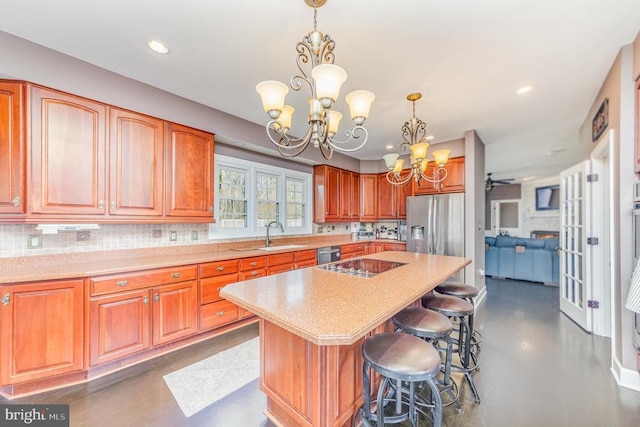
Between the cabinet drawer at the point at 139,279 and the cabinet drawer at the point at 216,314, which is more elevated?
the cabinet drawer at the point at 139,279

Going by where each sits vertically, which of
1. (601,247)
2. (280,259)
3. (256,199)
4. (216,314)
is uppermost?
(256,199)

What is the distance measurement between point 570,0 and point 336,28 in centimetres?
139

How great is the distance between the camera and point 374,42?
1.89 metres

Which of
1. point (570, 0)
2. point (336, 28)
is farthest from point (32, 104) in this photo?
point (570, 0)

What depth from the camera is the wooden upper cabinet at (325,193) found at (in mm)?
4711

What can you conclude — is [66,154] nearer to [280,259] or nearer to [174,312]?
[174,312]

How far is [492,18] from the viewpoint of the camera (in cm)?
167

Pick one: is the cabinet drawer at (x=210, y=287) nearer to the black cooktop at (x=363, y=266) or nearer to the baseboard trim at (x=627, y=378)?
the black cooktop at (x=363, y=266)

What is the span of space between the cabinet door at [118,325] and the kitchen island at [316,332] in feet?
4.14

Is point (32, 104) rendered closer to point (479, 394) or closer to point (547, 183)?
point (479, 394)

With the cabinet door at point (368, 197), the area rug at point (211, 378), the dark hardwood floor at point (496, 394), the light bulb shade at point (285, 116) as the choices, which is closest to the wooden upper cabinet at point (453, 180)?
the cabinet door at point (368, 197)

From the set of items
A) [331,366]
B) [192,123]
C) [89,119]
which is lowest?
[331,366]

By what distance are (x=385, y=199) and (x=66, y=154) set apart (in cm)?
476

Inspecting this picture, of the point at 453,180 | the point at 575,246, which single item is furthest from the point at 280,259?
the point at 575,246
